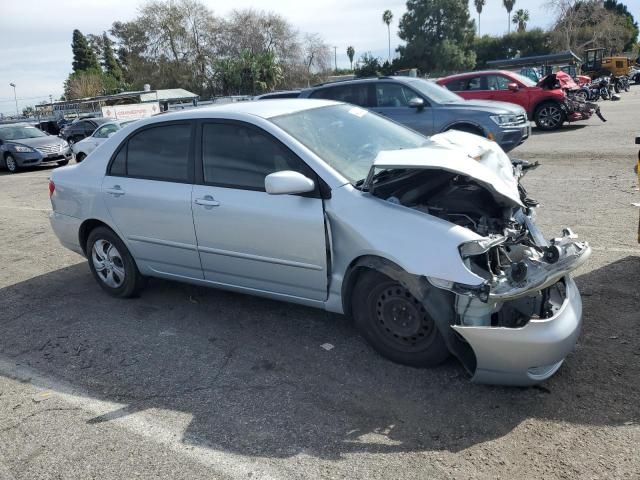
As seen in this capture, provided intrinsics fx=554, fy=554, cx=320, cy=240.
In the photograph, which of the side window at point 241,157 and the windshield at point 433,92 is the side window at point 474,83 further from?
the side window at point 241,157

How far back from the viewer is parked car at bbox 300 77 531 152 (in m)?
10.6

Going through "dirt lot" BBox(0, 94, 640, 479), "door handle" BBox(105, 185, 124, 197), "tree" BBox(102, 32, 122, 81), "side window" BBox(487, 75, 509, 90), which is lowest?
"dirt lot" BBox(0, 94, 640, 479)

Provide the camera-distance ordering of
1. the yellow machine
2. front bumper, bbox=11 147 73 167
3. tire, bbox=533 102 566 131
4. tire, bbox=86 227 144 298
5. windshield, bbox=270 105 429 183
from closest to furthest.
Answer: windshield, bbox=270 105 429 183 < tire, bbox=86 227 144 298 < tire, bbox=533 102 566 131 < front bumper, bbox=11 147 73 167 < the yellow machine

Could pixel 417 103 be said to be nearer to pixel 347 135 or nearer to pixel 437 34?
pixel 347 135

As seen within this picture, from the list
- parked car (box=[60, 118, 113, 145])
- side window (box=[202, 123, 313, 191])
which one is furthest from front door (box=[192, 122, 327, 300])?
parked car (box=[60, 118, 113, 145])

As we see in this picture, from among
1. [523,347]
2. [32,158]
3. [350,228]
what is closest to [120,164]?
[350,228]

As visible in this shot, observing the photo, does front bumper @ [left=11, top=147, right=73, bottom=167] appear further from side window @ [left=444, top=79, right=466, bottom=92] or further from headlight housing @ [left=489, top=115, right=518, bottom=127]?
headlight housing @ [left=489, top=115, right=518, bottom=127]

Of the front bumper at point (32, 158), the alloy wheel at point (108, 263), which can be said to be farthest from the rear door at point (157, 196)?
the front bumper at point (32, 158)

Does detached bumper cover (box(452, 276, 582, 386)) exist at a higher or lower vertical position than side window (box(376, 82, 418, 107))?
lower

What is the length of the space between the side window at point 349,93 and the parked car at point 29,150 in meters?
10.3

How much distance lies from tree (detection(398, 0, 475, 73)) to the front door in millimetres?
67393

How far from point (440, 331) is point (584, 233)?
3.50m

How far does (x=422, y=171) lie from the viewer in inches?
156

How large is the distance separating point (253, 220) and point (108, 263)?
6.63 ft
